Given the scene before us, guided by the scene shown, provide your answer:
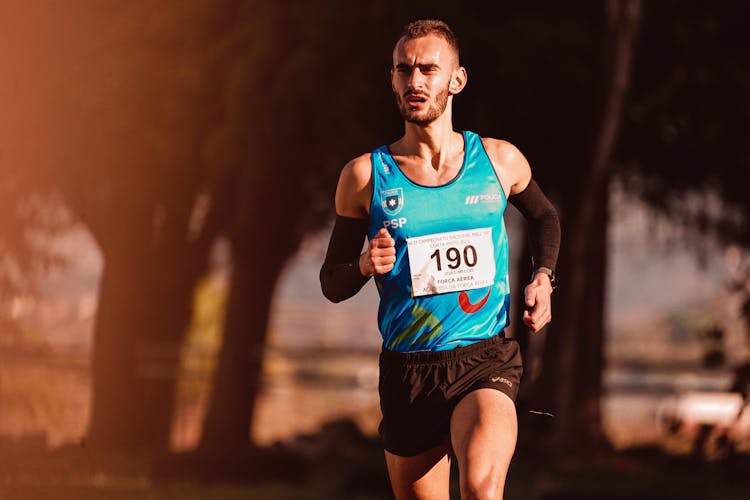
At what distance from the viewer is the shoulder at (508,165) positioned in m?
7.27

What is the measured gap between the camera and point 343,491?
15617mm

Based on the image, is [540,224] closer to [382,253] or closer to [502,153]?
[502,153]

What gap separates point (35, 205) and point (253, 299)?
3106mm

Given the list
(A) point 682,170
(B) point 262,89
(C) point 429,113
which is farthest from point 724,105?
(C) point 429,113

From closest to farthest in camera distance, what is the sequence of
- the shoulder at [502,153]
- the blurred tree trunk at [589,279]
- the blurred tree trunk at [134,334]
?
the shoulder at [502,153] → the blurred tree trunk at [589,279] → the blurred tree trunk at [134,334]

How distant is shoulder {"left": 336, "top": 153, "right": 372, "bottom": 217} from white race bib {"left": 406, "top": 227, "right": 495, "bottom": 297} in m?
0.29

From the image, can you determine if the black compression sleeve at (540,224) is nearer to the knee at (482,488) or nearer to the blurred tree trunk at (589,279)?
the knee at (482,488)

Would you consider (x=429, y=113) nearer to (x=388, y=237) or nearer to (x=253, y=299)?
(x=388, y=237)

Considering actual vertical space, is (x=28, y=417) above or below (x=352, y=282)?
below

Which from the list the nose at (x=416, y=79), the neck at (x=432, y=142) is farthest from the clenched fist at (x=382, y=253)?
the nose at (x=416, y=79)

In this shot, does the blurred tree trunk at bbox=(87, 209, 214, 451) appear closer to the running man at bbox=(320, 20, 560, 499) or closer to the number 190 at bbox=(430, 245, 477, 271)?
the running man at bbox=(320, 20, 560, 499)

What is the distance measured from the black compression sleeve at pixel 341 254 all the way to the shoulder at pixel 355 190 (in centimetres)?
4

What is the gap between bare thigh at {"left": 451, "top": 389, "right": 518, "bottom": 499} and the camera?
6.67 meters

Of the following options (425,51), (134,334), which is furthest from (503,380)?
(134,334)
